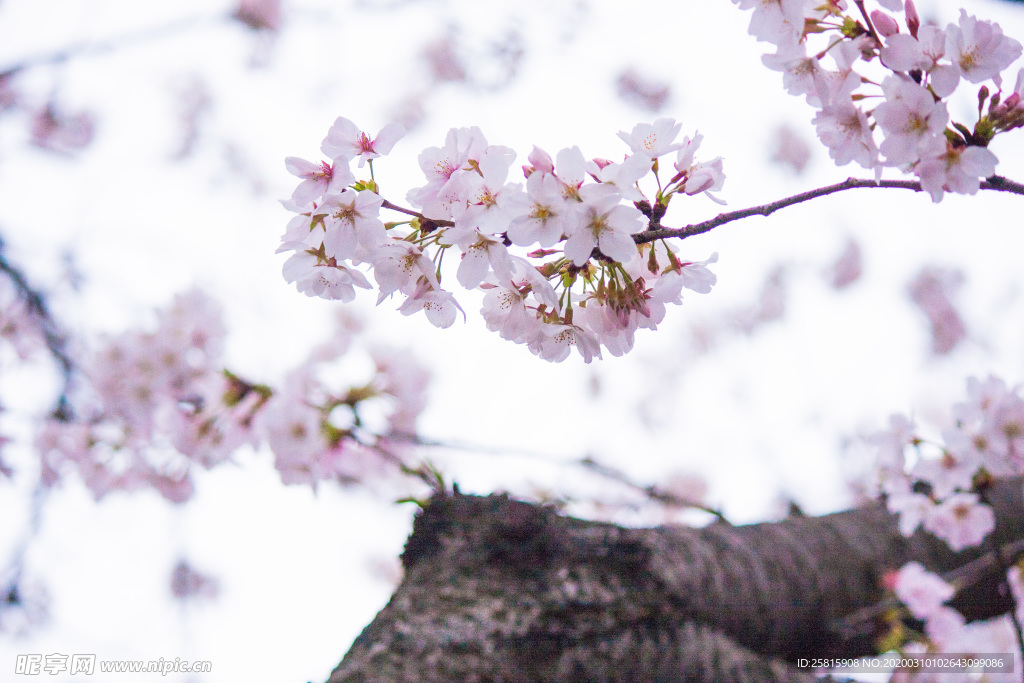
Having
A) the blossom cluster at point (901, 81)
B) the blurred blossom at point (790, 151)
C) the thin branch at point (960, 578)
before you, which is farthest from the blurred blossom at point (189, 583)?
the blurred blossom at point (790, 151)

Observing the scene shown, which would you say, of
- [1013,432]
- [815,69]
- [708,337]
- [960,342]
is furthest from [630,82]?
[815,69]

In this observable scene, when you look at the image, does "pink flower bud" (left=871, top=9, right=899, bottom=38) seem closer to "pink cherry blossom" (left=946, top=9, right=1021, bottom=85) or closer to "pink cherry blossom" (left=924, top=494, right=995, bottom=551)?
"pink cherry blossom" (left=946, top=9, right=1021, bottom=85)

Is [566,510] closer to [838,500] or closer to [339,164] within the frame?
[339,164]

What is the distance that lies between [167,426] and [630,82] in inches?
283

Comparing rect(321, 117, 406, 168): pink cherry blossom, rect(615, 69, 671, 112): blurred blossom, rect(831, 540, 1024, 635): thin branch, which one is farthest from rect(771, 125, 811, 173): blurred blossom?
rect(321, 117, 406, 168): pink cherry blossom

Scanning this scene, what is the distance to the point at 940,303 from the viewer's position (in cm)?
767

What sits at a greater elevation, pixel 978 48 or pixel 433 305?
pixel 978 48

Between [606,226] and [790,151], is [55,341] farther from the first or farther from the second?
[790,151]

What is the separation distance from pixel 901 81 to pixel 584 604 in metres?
0.88

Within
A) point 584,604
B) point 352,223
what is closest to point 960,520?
point 584,604

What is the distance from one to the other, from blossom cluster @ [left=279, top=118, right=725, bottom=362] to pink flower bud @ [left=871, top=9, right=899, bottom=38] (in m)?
0.23

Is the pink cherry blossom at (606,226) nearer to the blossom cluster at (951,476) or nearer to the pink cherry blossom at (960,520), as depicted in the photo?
the blossom cluster at (951,476)

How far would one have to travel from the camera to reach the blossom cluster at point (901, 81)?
0.67 metres

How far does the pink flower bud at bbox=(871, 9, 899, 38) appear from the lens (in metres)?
0.69
